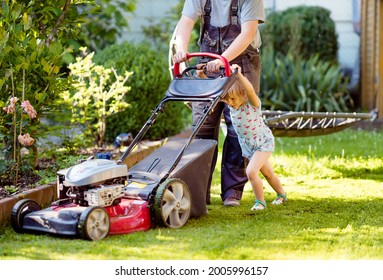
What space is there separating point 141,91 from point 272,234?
3738mm

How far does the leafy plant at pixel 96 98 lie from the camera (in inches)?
272

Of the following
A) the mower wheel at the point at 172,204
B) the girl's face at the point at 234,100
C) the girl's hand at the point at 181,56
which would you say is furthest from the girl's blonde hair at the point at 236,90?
the mower wheel at the point at 172,204

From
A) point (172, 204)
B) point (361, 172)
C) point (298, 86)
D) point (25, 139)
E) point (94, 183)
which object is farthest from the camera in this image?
Result: point (298, 86)

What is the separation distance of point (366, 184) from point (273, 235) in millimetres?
2037

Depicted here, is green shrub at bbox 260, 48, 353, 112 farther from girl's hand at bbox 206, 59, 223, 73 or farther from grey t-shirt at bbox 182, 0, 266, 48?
girl's hand at bbox 206, 59, 223, 73

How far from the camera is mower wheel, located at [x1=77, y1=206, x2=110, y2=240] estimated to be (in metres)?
4.24

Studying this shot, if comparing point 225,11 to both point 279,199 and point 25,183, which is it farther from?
point 25,183

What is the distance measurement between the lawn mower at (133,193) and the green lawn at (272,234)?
7 cm

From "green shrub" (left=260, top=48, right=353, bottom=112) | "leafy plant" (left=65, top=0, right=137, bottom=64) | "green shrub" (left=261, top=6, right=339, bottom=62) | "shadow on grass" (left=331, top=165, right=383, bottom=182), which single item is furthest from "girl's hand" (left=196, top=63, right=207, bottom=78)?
"green shrub" (left=261, top=6, right=339, bottom=62)

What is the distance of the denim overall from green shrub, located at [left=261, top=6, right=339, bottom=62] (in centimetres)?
668

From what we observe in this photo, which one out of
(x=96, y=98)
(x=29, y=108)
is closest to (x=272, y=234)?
(x=29, y=108)

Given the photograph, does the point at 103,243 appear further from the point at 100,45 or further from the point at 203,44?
the point at 100,45

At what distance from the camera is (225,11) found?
17.5 ft

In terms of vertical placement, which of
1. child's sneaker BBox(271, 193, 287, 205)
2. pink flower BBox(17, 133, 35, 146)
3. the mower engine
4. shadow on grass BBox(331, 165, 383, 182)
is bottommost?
shadow on grass BBox(331, 165, 383, 182)
